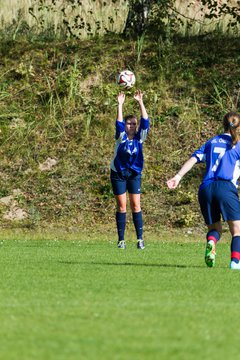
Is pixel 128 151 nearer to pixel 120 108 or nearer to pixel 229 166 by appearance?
pixel 120 108

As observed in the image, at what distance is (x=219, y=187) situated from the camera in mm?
12766

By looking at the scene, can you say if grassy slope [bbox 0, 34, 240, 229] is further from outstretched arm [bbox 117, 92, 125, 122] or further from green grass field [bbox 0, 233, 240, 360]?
green grass field [bbox 0, 233, 240, 360]

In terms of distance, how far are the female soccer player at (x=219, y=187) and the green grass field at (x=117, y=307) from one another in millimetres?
417

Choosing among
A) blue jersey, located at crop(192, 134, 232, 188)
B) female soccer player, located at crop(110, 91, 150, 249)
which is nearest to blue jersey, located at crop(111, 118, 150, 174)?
female soccer player, located at crop(110, 91, 150, 249)

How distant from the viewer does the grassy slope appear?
2361cm

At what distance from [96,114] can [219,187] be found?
14.3m

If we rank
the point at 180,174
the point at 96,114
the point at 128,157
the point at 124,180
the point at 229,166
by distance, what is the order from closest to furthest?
the point at 180,174 → the point at 229,166 → the point at 128,157 → the point at 124,180 → the point at 96,114

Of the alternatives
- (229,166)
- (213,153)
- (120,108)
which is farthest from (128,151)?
(229,166)

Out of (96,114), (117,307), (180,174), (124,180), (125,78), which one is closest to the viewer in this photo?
(117,307)

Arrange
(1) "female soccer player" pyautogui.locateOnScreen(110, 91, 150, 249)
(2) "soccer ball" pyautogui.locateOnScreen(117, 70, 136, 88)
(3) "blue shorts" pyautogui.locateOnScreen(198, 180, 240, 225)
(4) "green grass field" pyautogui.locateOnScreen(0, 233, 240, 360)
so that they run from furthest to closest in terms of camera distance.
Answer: (2) "soccer ball" pyautogui.locateOnScreen(117, 70, 136, 88) → (1) "female soccer player" pyautogui.locateOnScreen(110, 91, 150, 249) → (3) "blue shorts" pyautogui.locateOnScreen(198, 180, 240, 225) → (4) "green grass field" pyautogui.locateOnScreen(0, 233, 240, 360)

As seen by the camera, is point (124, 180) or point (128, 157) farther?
point (124, 180)

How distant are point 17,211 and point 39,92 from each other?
17.1 ft

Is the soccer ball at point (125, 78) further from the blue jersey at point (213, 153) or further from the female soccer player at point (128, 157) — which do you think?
the blue jersey at point (213, 153)

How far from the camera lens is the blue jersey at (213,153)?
12891 millimetres
